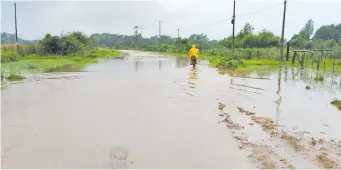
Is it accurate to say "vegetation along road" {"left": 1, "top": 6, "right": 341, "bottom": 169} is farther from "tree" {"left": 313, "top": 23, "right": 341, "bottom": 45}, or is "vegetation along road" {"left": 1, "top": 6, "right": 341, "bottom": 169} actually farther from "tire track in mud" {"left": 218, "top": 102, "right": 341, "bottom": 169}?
"tree" {"left": 313, "top": 23, "right": 341, "bottom": 45}

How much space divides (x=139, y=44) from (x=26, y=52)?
82243 mm

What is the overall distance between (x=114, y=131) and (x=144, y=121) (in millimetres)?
1249

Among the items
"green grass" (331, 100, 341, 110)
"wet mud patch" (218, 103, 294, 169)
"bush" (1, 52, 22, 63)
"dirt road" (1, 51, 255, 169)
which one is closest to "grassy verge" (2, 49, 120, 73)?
"bush" (1, 52, 22, 63)

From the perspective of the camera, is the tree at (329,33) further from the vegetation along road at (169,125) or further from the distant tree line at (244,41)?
the vegetation along road at (169,125)

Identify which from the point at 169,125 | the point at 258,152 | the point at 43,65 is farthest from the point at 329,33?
the point at 258,152

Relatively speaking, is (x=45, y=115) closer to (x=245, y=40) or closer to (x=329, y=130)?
(x=329, y=130)

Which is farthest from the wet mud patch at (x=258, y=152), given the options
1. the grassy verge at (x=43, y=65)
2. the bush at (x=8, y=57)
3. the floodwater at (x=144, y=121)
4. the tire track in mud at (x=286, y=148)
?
the bush at (x=8, y=57)

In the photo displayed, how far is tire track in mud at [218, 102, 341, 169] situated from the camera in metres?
6.04

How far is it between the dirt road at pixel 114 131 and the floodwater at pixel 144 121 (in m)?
0.02

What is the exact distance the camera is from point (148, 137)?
752cm

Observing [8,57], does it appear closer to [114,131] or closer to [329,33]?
[114,131]

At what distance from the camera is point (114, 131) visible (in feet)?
26.0

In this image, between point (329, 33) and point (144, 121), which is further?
point (329, 33)

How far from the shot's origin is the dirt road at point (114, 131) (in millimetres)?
6171
